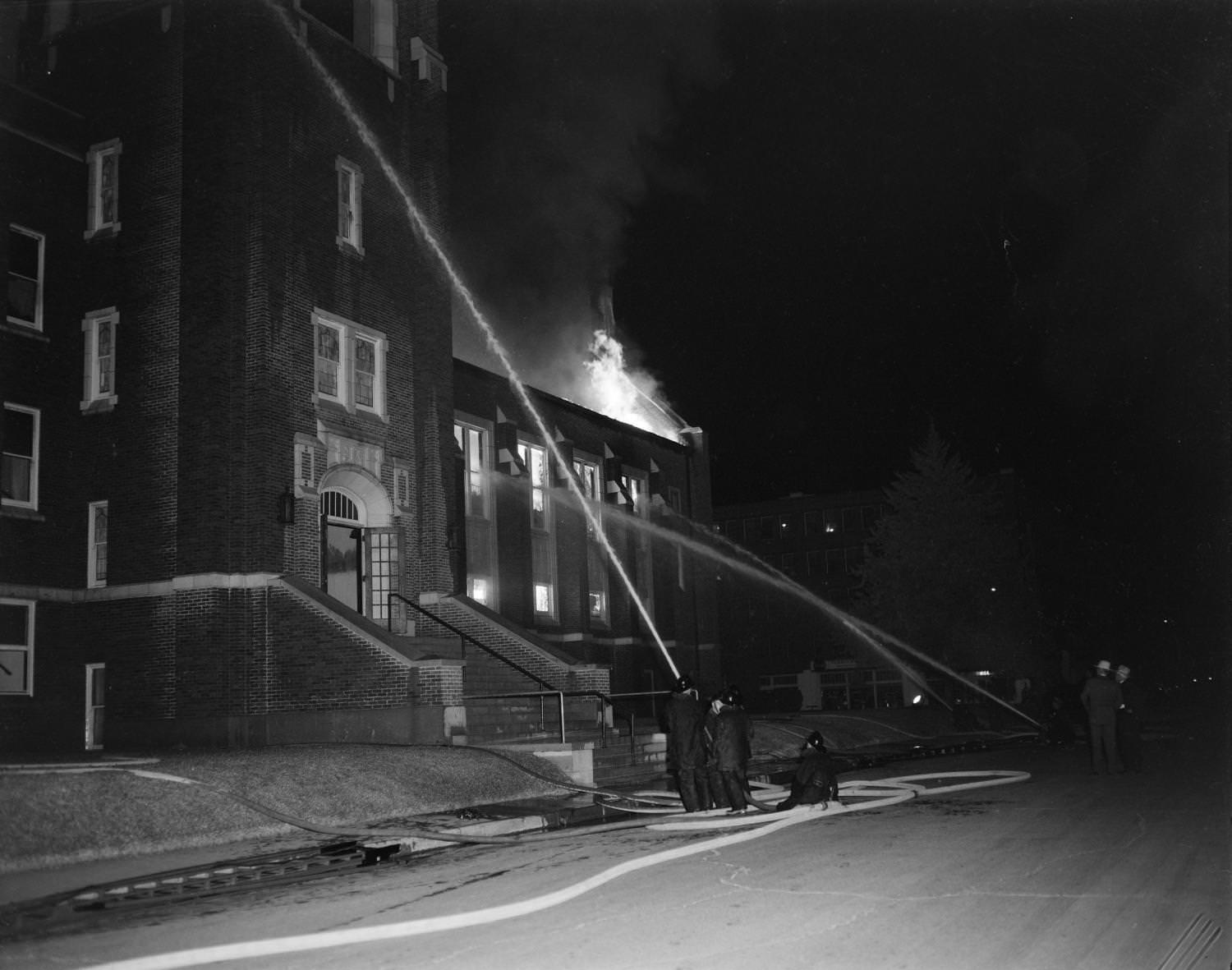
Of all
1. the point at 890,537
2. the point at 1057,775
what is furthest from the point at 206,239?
the point at 890,537

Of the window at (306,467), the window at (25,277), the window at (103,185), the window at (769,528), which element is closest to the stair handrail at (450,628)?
the window at (306,467)

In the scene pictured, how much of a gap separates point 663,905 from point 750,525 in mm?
86374

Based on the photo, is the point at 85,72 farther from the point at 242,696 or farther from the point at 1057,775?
the point at 1057,775

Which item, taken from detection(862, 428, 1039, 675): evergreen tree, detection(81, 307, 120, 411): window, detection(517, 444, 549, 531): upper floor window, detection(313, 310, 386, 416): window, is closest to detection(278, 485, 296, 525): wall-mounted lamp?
detection(313, 310, 386, 416): window

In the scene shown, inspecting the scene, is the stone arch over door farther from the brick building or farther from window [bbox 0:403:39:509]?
window [bbox 0:403:39:509]

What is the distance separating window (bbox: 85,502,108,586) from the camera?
22781 mm

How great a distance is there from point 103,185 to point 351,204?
4.88m

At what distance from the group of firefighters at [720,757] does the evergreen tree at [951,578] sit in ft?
117

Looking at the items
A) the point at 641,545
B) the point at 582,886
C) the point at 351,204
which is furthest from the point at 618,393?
the point at 582,886

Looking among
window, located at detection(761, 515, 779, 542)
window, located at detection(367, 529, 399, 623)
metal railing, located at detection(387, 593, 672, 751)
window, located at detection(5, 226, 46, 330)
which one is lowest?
metal railing, located at detection(387, 593, 672, 751)

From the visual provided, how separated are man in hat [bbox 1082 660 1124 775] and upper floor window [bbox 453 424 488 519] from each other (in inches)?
688

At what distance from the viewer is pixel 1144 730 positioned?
33.4 meters

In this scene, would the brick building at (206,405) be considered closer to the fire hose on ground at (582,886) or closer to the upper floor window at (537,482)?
the fire hose on ground at (582,886)

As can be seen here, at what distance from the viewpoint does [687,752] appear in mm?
14867
